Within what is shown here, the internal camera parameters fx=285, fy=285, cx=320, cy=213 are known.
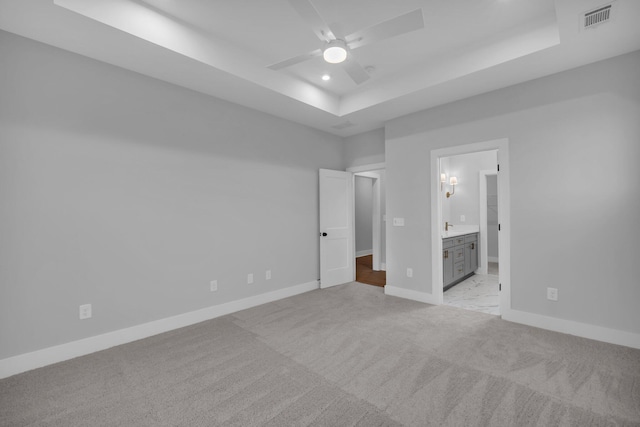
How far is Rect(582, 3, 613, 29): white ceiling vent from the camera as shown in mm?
2123

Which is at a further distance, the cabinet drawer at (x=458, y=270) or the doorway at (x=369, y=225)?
the doorway at (x=369, y=225)

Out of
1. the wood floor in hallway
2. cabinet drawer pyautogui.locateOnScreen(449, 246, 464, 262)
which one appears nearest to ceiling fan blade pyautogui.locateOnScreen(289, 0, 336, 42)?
cabinet drawer pyautogui.locateOnScreen(449, 246, 464, 262)

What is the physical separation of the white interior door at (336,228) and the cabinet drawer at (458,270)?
5.67 feet

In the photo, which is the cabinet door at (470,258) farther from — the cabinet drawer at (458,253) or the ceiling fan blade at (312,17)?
the ceiling fan blade at (312,17)

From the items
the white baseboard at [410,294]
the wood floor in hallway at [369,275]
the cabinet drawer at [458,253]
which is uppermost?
the cabinet drawer at [458,253]

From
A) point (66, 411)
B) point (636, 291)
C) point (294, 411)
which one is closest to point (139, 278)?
point (66, 411)

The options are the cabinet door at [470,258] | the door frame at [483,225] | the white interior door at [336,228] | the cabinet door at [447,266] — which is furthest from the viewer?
the door frame at [483,225]

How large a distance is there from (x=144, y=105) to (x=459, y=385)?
389 cm

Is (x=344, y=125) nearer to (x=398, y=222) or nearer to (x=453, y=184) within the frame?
(x=398, y=222)

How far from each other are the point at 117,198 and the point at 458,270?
4.98m

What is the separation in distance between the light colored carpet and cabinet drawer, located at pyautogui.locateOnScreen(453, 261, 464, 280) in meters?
1.56

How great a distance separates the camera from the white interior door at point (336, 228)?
4.87 metres

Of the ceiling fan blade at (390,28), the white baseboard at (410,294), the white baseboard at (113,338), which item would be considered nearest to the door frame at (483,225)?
the white baseboard at (410,294)

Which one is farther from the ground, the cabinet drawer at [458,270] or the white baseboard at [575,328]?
the cabinet drawer at [458,270]
